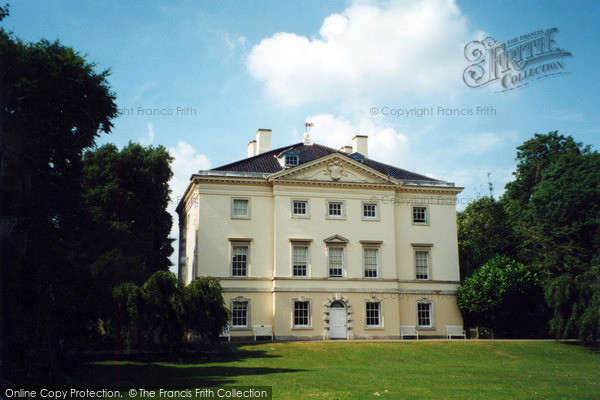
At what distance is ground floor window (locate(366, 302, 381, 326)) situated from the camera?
36562 mm

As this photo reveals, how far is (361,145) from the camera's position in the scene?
43125mm

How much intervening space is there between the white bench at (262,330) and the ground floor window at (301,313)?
162cm

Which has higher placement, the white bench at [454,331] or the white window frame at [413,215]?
the white window frame at [413,215]

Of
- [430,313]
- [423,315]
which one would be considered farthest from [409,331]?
[430,313]

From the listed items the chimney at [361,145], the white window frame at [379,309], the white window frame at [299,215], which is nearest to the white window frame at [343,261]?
the white window frame at [379,309]

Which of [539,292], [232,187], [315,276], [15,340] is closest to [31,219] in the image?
[15,340]

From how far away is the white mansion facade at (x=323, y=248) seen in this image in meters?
35.6

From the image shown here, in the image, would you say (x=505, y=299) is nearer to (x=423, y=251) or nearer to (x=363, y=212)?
(x=423, y=251)

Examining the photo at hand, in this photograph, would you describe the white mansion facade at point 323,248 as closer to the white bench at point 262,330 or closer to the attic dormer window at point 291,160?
the attic dormer window at point 291,160

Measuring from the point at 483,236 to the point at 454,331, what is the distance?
816 centimetres

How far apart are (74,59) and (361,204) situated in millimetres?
A: 19717

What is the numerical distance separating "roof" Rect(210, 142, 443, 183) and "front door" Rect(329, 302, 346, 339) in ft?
31.3

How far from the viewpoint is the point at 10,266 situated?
671 inches

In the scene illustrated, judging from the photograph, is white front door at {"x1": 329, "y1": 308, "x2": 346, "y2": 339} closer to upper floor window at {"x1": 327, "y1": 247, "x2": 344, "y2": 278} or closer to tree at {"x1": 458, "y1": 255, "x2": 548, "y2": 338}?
upper floor window at {"x1": 327, "y1": 247, "x2": 344, "y2": 278}
